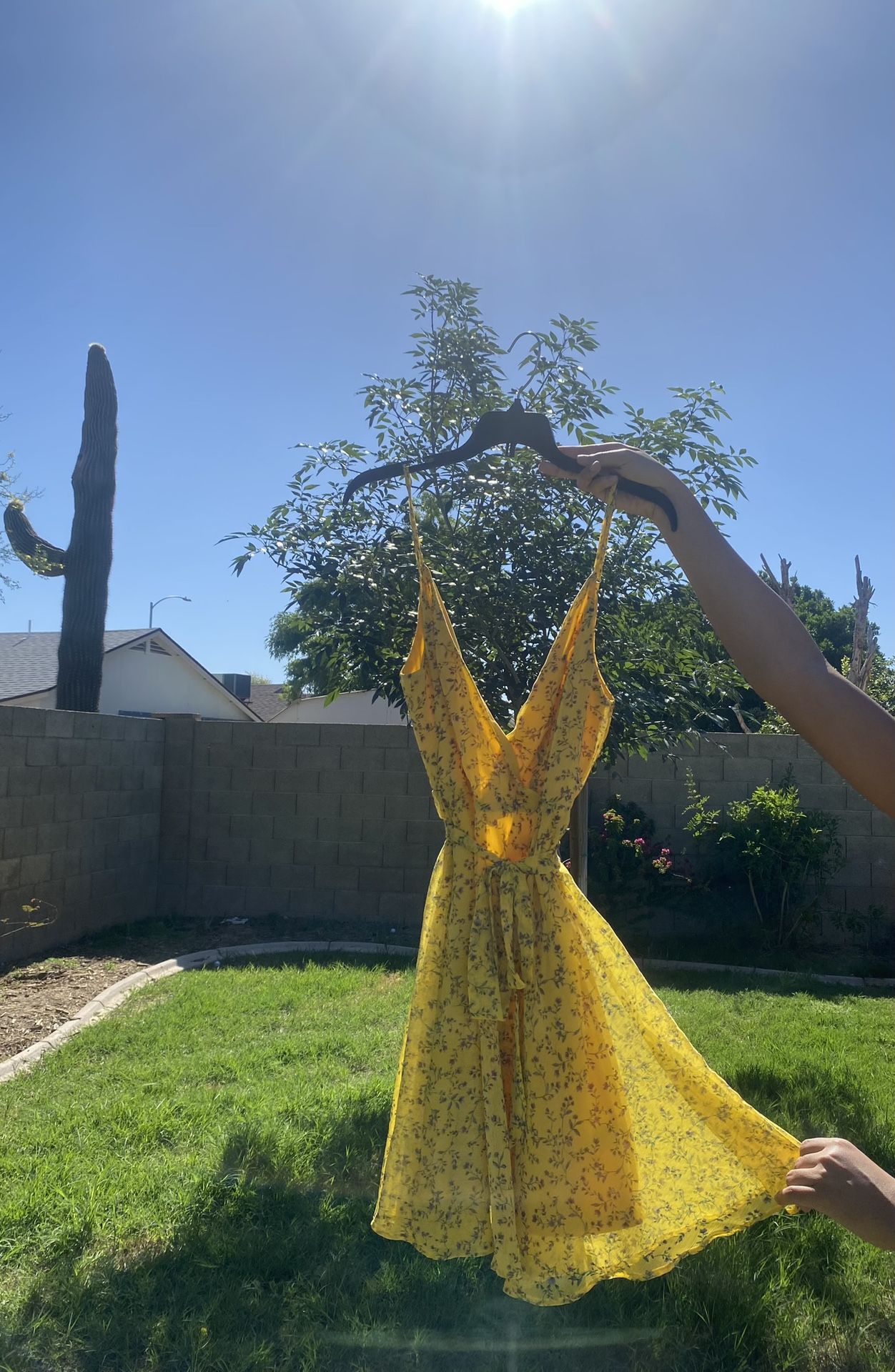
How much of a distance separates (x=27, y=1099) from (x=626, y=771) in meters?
4.68

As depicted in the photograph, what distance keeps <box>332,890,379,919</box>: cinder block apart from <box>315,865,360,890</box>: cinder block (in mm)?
45

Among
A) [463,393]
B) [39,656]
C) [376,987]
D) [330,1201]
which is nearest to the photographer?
[330,1201]

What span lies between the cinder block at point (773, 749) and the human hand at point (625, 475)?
560 cm

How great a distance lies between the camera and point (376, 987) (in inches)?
207

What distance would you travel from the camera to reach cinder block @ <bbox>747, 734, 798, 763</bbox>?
22.8ft

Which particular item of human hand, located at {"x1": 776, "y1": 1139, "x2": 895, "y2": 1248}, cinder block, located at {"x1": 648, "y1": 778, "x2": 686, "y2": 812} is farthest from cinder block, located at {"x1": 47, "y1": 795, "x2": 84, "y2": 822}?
human hand, located at {"x1": 776, "y1": 1139, "x2": 895, "y2": 1248}

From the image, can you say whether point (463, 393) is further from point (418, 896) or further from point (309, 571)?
point (418, 896)

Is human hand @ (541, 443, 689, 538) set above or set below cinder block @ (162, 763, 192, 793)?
above

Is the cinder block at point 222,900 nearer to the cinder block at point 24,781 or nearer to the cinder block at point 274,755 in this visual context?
the cinder block at point 274,755

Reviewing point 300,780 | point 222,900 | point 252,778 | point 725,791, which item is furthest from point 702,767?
point 222,900

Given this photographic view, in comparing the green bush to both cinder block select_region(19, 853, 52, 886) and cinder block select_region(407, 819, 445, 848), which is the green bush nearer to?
cinder block select_region(407, 819, 445, 848)

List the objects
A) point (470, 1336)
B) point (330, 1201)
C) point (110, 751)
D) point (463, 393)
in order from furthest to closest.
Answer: point (110, 751) → point (463, 393) → point (330, 1201) → point (470, 1336)

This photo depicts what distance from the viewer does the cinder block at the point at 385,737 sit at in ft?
23.2

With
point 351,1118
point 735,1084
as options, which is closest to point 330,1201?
point 351,1118
